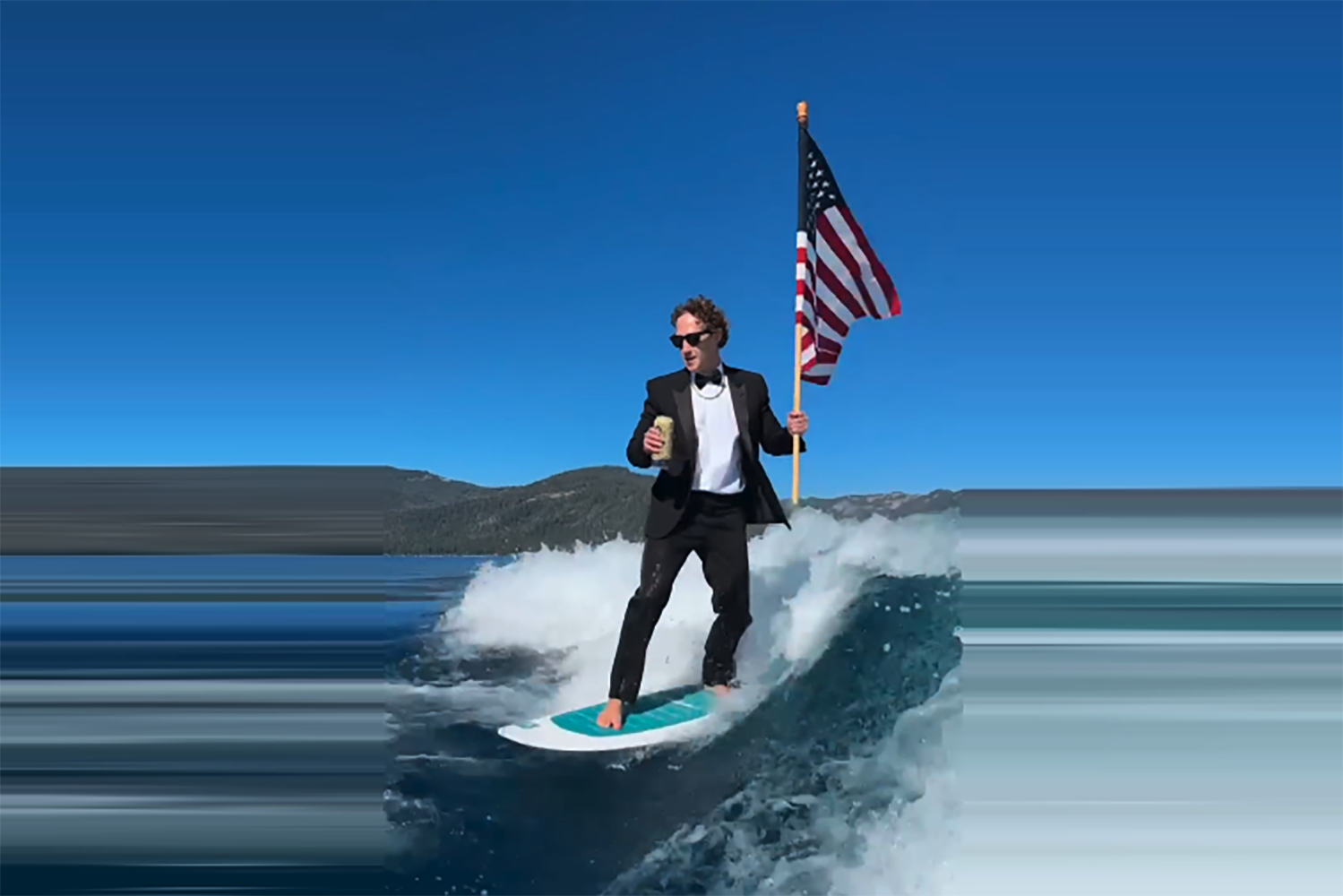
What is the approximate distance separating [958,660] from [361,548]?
6096 mm

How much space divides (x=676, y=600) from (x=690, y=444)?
10.3 feet

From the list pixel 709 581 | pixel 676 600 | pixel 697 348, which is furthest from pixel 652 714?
pixel 676 600

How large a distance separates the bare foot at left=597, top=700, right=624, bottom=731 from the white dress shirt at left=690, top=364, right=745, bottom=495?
1.44m

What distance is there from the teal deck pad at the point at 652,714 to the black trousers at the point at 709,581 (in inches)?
5.1

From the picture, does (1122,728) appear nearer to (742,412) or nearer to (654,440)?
(742,412)

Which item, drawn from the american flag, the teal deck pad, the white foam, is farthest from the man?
the american flag

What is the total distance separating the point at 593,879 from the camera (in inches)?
112

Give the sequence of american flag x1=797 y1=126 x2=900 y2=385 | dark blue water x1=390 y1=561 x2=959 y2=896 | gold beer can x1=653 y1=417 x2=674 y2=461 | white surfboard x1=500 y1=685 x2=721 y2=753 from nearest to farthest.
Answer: dark blue water x1=390 y1=561 x2=959 y2=896
white surfboard x1=500 y1=685 x2=721 y2=753
gold beer can x1=653 y1=417 x2=674 y2=461
american flag x1=797 y1=126 x2=900 y2=385

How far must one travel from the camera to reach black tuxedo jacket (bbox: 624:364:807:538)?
502 centimetres

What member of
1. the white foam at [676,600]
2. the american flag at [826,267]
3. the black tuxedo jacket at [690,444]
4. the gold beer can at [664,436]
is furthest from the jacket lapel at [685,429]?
the white foam at [676,600]

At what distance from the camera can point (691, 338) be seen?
198 inches

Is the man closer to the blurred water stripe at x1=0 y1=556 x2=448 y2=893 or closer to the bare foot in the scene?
the bare foot

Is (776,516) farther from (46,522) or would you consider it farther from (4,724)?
(46,522)

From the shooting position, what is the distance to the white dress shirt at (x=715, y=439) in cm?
511
